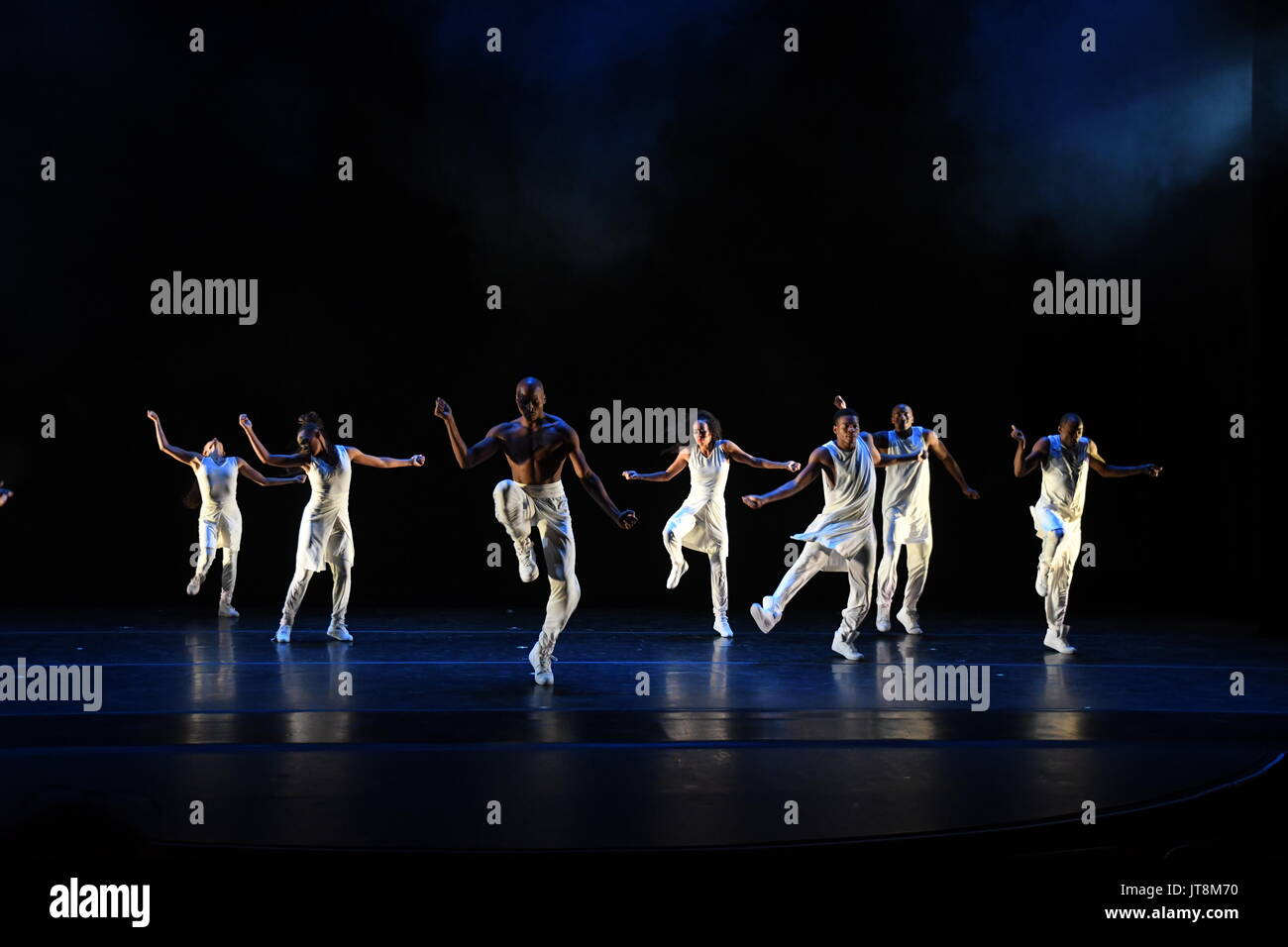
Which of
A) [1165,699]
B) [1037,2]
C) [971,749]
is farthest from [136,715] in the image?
[1037,2]

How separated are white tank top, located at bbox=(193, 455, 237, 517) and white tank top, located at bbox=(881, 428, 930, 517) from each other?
515 centimetres

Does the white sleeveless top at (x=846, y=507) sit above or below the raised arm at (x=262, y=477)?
below

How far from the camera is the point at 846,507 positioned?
7.94 meters

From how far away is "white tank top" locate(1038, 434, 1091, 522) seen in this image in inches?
316

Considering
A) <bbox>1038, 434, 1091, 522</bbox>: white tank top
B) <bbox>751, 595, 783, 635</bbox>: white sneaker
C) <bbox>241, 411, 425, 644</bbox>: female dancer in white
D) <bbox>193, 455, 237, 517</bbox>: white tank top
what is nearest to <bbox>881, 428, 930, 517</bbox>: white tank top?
<bbox>1038, 434, 1091, 522</bbox>: white tank top

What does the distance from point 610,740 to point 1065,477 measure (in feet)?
13.6

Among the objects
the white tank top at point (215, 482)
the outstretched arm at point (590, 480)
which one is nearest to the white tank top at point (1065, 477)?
the outstretched arm at point (590, 480)

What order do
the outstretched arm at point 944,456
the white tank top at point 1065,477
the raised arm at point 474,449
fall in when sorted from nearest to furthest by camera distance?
the raised arm at point 474,449 < the white tank top at point 1065,477 < the outstretched arm at point 944,456

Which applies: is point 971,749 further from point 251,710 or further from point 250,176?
point 250,176

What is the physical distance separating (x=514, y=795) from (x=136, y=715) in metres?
2.30

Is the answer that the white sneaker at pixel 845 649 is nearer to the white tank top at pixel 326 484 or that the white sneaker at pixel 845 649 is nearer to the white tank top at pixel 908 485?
the white tank top at pixel 908 485

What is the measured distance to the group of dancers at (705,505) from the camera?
673 centimetres

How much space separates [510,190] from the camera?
37.5ft

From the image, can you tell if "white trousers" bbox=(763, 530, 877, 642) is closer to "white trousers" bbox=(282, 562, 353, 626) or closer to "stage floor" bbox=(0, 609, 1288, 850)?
"stage floor" bbox=(0, 609, 1288, 850)
